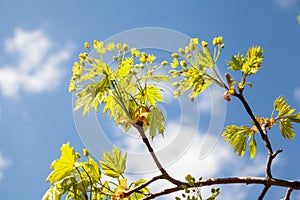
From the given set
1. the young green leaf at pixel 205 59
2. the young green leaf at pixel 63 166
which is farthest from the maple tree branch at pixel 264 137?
the young green leaf at pixel 63 166

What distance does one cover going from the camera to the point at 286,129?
1.16m

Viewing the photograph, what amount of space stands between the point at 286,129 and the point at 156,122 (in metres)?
0.38

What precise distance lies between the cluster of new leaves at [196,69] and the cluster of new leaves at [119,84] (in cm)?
8

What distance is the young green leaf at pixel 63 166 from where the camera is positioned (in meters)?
1.08

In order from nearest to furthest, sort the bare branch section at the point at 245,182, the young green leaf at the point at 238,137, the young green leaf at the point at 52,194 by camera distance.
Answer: the bare branch section at the point at 245,182
the young green leaf at the point at 52,194
the young green leaf at the point at 238,137

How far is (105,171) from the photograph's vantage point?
3.64 ft

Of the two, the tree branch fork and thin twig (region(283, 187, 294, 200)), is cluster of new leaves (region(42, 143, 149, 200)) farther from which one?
thin twig (region(283, 187, 294, 200))

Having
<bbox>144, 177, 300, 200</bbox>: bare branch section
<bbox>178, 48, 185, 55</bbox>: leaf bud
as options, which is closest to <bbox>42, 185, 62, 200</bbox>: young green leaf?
<bbox>144, 177, 300, 200</bbox>: bare branch section

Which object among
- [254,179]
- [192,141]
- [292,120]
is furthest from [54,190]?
[292,120]

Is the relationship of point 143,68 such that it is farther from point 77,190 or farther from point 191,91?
point 77,190

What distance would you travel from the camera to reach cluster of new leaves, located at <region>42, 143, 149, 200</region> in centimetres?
105

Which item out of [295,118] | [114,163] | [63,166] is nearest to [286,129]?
[295,118]

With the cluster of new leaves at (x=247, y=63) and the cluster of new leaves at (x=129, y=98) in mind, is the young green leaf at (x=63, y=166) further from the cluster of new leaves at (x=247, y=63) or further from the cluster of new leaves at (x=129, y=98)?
the cluster of new leaves at (x=247, y=63)

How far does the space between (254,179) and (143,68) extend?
0.43m
